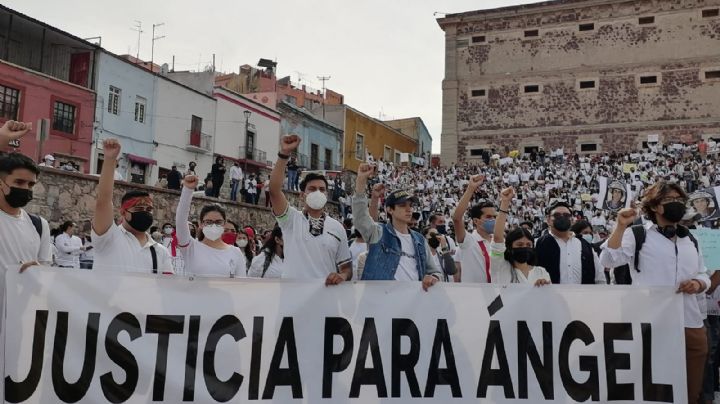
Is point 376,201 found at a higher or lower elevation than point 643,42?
lower

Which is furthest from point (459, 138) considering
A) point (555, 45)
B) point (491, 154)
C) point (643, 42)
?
point (643, 42)

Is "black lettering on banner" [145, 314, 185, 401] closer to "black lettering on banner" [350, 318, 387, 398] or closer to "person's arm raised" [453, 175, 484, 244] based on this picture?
"black lettering on banner" [350, 318, 387, 398]

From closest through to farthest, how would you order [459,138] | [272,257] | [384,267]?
[384,267] < [272,257] < [459,138]

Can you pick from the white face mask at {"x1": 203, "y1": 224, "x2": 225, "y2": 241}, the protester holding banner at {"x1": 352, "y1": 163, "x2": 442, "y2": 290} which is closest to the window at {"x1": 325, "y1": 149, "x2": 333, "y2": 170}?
the white face mask at {"x1": 203, "y1": 224, "x2": 225, "y2": 241}

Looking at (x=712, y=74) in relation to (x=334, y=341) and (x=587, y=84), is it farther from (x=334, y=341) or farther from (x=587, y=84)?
(x=334, y=341)

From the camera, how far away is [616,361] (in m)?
4.50

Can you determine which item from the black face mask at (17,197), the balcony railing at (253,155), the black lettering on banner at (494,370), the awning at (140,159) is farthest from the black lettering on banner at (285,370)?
the balcony railing at (253,155)

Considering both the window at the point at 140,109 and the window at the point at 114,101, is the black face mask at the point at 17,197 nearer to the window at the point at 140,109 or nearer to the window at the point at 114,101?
the window at the point at 114,101

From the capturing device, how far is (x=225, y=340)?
4281 mm

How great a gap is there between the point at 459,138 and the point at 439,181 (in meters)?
8.10

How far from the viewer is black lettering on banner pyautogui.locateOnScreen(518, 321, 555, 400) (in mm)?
4418

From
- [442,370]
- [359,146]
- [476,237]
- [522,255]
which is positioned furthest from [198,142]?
[442,370]

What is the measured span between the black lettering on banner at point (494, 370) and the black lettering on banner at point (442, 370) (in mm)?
160

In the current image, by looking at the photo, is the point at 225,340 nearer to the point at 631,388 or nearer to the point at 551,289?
the point at 551,289
